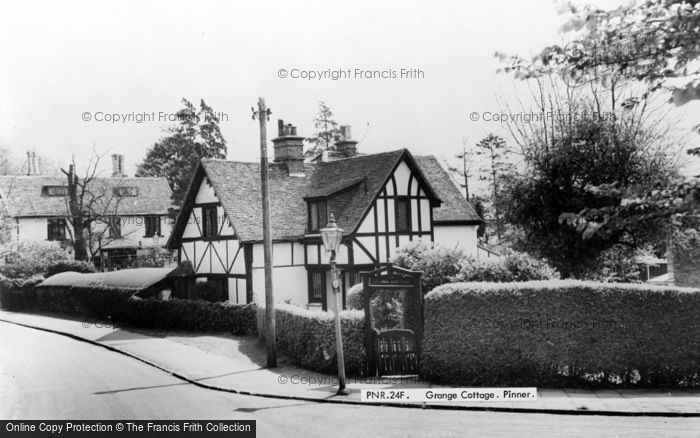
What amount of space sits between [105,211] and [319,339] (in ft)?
111

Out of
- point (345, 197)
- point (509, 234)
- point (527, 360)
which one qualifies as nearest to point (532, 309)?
point (527, 360)

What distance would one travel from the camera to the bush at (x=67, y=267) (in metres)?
37.2

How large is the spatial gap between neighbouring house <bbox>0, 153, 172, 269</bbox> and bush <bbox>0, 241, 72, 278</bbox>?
11.5 ft

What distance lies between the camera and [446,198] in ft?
106

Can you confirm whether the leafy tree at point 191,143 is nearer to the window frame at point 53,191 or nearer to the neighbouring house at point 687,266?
the window frame at point 53,191

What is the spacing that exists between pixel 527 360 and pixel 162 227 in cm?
4480

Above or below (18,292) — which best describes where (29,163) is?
above

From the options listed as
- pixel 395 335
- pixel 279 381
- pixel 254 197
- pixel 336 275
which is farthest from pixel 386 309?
pixel 254 197

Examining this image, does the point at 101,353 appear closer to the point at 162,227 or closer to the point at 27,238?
the point at 27,238

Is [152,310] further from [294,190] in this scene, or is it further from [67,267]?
[67,267]

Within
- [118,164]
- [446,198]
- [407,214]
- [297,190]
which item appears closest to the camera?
[407,214]

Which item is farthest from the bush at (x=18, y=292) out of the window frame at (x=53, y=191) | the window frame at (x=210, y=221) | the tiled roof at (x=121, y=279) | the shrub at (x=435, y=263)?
the shrub at (x=435, y=263)

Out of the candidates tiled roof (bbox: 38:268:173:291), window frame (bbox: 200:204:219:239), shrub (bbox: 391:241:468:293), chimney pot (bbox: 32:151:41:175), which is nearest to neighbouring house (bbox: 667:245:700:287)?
shrub (bbox: 391:241:468:293)

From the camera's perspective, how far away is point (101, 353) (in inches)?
827
